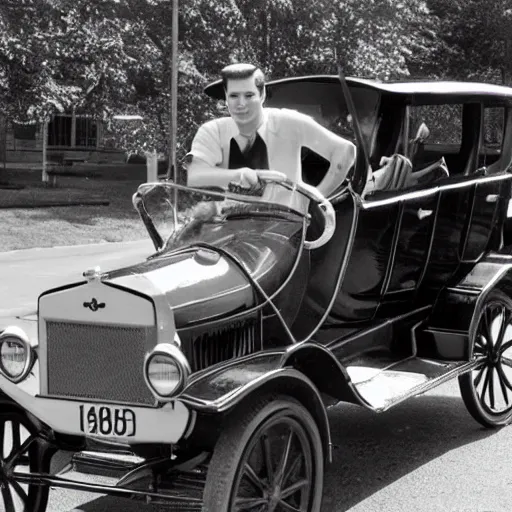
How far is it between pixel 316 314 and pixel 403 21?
80.3 ft

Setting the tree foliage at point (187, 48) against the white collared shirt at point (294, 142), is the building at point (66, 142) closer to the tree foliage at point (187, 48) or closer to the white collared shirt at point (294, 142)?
the tree foliage at point (187, 48)

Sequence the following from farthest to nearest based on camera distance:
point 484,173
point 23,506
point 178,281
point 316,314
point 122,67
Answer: point 122,67
point 484,173
point 316,314
point 23,506
point 178,281

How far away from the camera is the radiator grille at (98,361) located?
411 centimetres

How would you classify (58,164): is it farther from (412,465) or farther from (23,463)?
(23,463)

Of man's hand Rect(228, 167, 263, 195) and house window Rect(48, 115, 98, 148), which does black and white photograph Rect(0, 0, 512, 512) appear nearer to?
man's hand Rect(228, 167, 263, 195)

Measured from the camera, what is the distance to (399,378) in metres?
5.59

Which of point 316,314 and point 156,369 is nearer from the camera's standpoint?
point 156,369

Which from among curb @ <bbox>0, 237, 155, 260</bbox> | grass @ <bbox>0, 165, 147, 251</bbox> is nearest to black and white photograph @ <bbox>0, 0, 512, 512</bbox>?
curb @ <bbox>0, 237, 155, 260</bbox>

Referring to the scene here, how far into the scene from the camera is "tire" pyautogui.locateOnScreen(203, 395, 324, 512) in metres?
3.90

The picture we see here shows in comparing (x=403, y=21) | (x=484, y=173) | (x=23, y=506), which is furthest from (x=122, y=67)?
(x=23, y=506)

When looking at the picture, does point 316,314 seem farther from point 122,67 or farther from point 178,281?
point 122,67

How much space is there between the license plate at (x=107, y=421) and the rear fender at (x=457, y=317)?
249 centimetres

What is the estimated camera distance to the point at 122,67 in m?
25.9

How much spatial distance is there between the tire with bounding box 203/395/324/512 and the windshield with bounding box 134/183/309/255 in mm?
937
